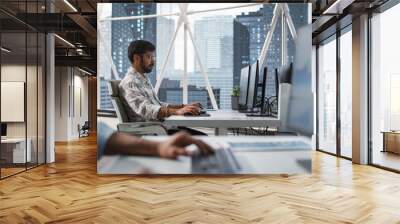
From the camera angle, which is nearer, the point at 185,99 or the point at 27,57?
the point at 185,99

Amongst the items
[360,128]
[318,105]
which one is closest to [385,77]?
[360,128]

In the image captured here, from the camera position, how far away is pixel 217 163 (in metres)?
6.26

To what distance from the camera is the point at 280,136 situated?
20.1ft

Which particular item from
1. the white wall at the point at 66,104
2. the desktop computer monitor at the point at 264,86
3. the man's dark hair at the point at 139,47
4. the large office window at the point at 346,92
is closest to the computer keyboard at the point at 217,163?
the desktop computer monitor at the point at 264,86

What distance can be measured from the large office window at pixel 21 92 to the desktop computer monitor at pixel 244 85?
12.4ft

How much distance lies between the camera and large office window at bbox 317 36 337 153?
9.88 m

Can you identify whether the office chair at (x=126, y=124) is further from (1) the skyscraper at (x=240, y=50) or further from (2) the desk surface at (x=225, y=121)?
(1) the skyscraper at (x=240, y=50)

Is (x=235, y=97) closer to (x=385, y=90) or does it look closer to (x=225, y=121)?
(x=225, y=121)

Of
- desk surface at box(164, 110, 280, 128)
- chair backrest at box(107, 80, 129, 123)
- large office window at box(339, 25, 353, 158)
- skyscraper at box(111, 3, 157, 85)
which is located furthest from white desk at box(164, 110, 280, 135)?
large office window at box(339, 25, 353, 158)

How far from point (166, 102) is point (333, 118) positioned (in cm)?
534

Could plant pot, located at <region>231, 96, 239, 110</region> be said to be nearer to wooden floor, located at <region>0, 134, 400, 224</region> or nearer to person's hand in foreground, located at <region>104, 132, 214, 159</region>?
person's hand in foreground, located at <region>104, 132, 214, 159</region>

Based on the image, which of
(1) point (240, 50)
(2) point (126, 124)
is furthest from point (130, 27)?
(1) point (240, 50)

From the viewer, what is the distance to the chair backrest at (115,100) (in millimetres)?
6129

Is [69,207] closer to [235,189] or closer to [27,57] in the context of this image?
[235,189]
